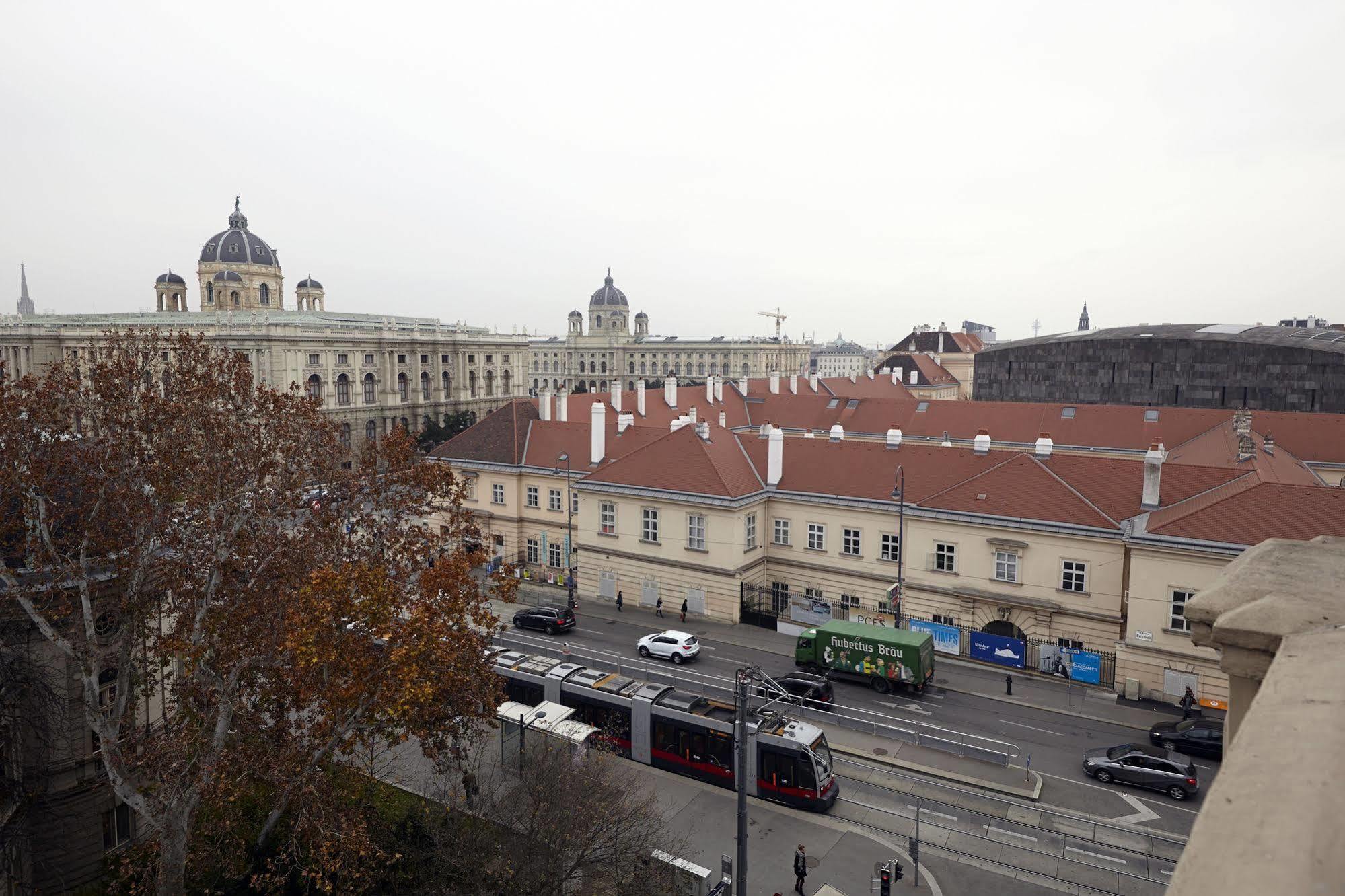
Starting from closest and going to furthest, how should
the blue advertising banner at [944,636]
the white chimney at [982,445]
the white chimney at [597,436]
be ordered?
1. the blue advertising banner at [944,636]
2. the white chimney at [982,445]
3. the white chimney at [597,436]

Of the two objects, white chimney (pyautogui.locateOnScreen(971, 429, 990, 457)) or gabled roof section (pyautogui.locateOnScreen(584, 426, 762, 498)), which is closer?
white chimney (pyautogui.locateOnScreen(971, 429, 990, 457))

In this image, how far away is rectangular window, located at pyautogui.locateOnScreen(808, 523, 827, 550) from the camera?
45053mm

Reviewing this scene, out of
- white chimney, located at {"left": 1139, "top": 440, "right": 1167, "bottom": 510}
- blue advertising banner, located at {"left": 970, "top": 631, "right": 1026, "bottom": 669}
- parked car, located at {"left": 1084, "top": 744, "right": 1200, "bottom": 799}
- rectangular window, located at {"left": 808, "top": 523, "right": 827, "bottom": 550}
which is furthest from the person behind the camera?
rectangular window, located at {"left": 808, "top": 523, "right": 827, "bottom": 550}

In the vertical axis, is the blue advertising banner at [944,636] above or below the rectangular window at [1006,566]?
below

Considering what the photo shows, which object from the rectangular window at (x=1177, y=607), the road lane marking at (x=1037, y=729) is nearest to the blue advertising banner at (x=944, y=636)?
the road lane marking at (x=1037, y=729)

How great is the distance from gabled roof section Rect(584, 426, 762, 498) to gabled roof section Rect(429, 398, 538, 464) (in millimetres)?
9345

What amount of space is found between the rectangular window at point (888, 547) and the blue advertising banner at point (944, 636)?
380cm

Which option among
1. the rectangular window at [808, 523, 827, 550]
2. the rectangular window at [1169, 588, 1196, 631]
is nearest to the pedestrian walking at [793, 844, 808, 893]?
the rectangular window at [1169, 588, 1196, 631]

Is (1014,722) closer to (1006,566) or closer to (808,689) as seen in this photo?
(808,689)

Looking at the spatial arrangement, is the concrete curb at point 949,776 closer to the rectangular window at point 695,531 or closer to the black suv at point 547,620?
the rectangular window at point 695,531

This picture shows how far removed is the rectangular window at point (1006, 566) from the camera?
3938 centimetres

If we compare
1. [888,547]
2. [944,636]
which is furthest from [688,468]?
[944,636]

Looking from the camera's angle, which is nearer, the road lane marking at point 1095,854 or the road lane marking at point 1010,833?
the road lane marking at point 1095,854

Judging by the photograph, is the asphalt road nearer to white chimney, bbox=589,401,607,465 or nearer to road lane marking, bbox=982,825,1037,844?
road lane marking, bbox=982,825,1037,844
